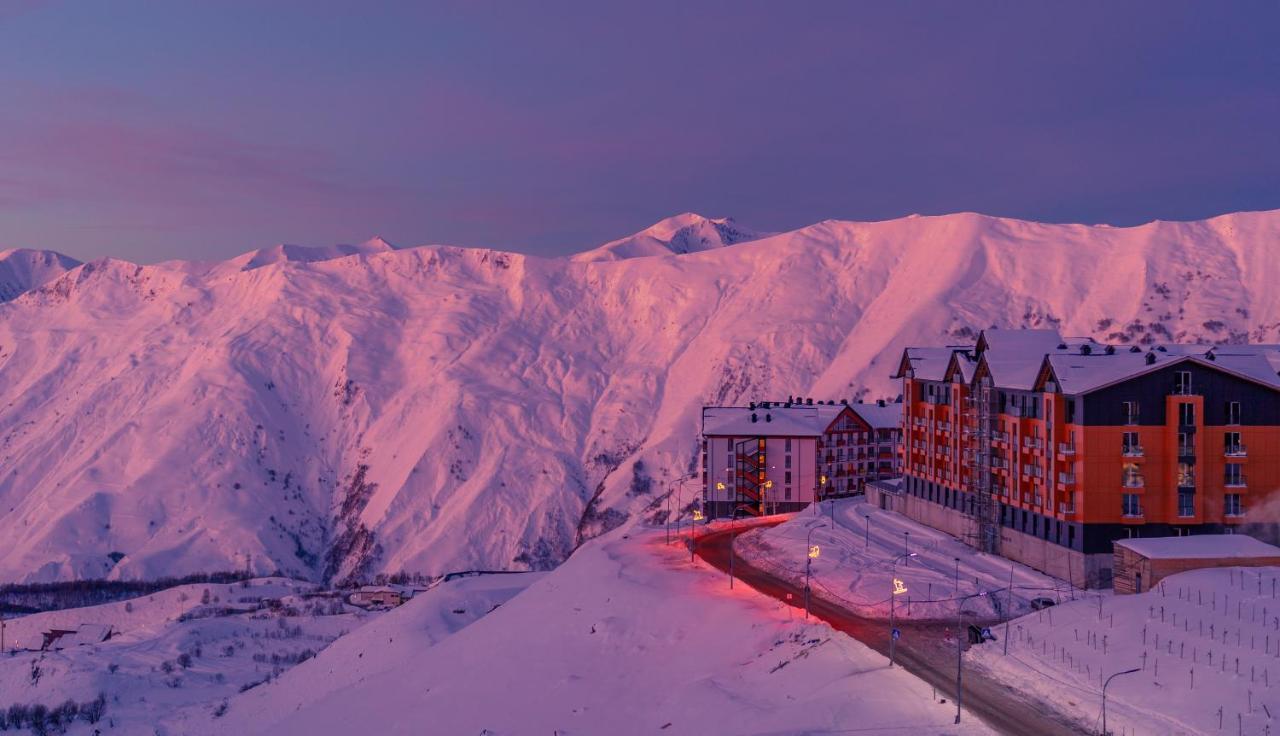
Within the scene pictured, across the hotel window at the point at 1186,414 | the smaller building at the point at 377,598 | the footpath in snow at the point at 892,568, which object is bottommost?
the smaller building at the point at 377,598

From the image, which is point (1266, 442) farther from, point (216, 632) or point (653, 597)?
point (216, 632)

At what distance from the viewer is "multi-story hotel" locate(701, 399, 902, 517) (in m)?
117

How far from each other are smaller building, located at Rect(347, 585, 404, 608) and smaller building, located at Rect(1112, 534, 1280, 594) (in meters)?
91.1

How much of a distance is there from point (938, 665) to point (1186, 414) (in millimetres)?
28641

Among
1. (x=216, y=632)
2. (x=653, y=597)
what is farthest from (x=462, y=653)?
(x=216, y=632)

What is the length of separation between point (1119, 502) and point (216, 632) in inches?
3332

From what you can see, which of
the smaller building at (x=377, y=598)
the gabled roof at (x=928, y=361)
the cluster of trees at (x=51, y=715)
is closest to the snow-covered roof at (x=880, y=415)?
the gabled roof at (x=928, y=361)

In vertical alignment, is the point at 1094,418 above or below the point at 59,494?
above

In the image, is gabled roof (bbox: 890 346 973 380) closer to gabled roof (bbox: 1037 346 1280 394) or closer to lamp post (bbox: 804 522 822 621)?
lamp post (bbox: 804 522 822 621)

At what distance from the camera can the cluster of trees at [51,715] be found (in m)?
81.3

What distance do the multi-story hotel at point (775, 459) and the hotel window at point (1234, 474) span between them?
51.7 metres

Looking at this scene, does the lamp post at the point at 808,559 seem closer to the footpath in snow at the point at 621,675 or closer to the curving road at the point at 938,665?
the curving road at the point at 938,665

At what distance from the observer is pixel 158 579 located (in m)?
163

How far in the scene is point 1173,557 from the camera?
55.9 metres
